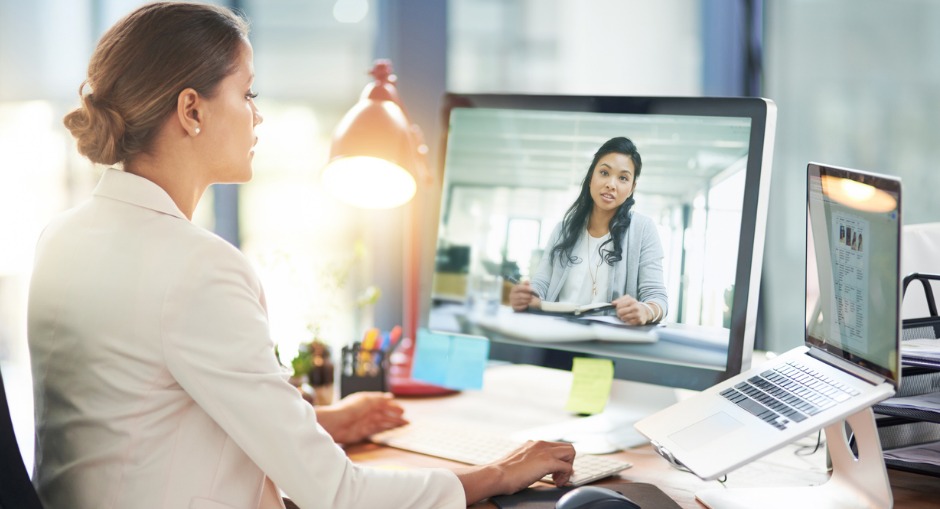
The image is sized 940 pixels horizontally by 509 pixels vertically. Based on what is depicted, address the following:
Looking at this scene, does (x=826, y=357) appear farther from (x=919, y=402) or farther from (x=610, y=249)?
(x=610, y=249)

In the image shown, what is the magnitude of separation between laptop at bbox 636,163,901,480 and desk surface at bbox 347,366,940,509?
135 millimetres

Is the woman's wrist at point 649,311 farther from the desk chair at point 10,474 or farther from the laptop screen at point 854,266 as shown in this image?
the desk chair at point 10,474

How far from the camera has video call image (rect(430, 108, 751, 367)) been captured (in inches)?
49.3

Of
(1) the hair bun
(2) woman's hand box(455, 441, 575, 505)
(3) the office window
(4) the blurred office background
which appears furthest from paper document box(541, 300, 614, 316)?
(3) the office window

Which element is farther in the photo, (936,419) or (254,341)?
(936,419)

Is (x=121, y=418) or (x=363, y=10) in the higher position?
(x=363, y=10)

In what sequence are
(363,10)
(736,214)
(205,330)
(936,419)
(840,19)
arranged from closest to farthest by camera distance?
(205,330) → (936,419) → (736,214) → (840,19) → (363,10)

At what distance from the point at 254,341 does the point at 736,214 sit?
73 cm

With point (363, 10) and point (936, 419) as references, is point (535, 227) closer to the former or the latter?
point (936, 419)

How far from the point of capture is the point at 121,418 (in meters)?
0.92

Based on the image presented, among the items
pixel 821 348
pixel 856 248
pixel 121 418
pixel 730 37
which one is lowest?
pixel 121 418

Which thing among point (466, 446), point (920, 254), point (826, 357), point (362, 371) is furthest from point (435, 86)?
point (826, 357)

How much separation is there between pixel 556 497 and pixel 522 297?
15.8 inches

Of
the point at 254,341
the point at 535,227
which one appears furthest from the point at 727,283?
the point at 254,341
